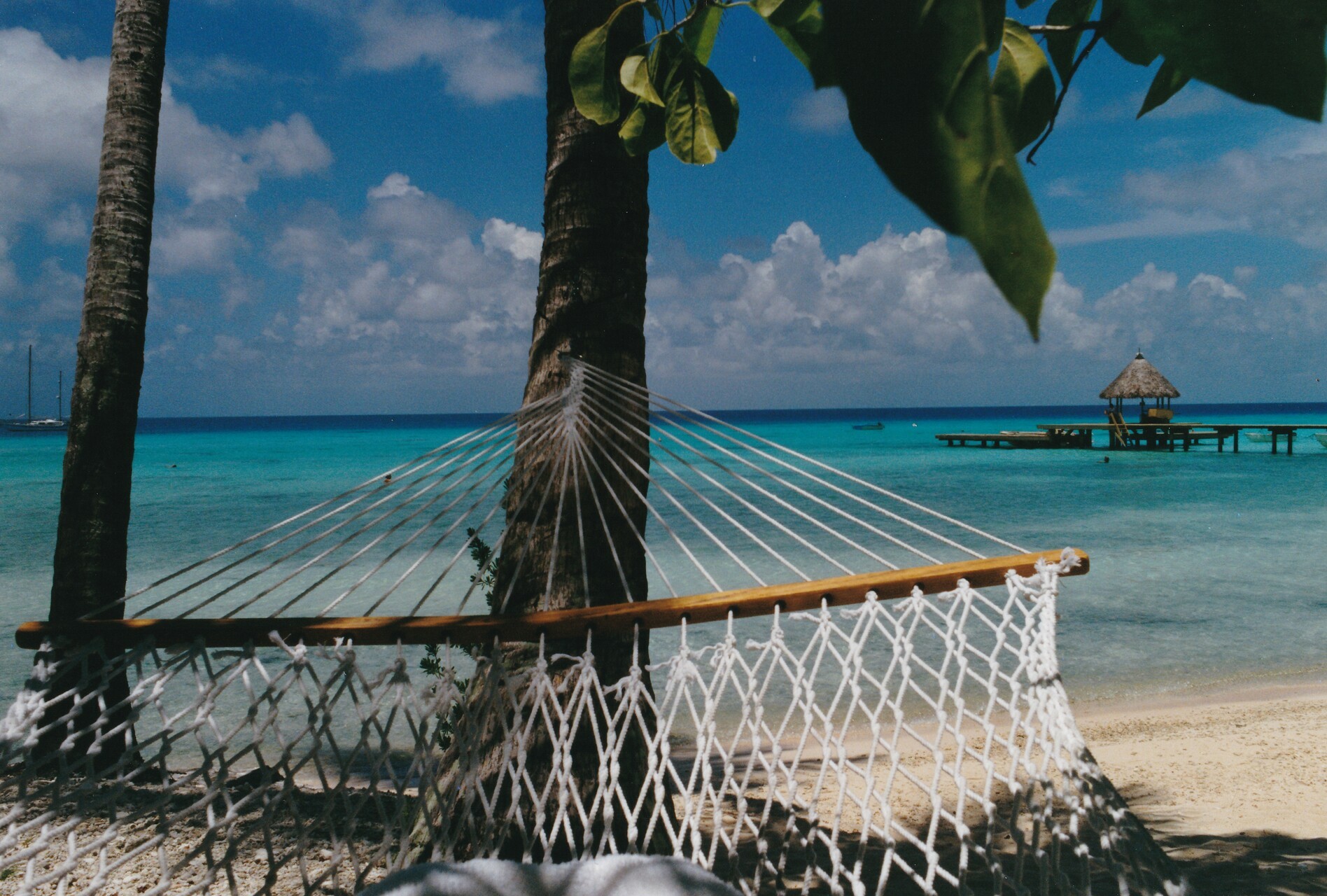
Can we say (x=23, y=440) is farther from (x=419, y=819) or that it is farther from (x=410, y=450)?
→ (x=419, y=819)

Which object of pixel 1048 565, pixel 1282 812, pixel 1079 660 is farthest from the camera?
pixel 1079 660

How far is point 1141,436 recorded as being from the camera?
2314 centimetres

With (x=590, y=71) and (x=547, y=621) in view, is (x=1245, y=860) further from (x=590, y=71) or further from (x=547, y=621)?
(x=590, y=71)

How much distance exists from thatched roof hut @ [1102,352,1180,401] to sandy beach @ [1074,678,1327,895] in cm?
1741

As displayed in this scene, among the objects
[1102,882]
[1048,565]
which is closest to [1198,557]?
[1102,882]

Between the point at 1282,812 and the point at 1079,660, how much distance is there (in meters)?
2.68

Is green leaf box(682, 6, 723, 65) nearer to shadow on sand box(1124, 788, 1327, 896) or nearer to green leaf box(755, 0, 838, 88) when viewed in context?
green leaf box(755, 0, 838, 88)

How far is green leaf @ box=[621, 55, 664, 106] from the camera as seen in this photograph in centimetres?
80

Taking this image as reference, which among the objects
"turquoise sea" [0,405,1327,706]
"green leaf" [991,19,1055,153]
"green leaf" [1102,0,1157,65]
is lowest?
"turquoise sea" [0,405,1327,706]

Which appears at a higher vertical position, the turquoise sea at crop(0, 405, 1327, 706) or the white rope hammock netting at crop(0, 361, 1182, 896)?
the white rope hammock netting at crop(0, 361, 1182, 896)

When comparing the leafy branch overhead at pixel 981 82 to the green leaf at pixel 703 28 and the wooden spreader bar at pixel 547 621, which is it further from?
the wooden spreader bar at pixel 547 621

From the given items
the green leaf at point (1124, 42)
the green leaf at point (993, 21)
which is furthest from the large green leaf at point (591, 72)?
the green leaf at point (993, 21)

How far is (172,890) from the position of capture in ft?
5.68

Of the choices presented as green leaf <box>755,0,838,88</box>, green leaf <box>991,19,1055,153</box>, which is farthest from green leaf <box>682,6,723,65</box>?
green leaf <box>991,19,1055,153</box>
